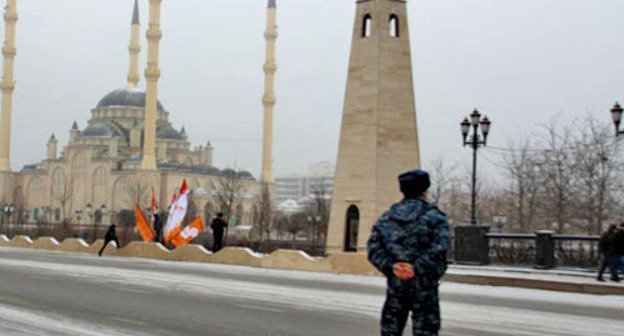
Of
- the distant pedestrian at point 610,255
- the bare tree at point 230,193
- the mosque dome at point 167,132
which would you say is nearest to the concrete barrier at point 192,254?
the distant pedestrian at point 610,255

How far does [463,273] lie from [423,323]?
1587 centimetres

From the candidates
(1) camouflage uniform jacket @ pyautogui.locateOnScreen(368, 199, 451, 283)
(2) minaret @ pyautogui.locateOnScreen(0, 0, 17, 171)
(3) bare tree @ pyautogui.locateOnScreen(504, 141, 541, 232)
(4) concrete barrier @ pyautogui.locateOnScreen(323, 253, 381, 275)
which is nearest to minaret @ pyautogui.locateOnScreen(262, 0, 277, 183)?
(2) minaret @ pyautogui.locateOnScreen(0, 0, 17, 171)

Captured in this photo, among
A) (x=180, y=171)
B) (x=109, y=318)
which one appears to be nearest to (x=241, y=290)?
(x=109, y=318)

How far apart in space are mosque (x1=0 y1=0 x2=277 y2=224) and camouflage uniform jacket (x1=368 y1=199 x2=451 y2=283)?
314 ft

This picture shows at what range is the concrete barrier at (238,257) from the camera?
27.8m

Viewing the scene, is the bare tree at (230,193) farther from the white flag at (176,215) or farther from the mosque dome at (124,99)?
the white flag at (176,215)

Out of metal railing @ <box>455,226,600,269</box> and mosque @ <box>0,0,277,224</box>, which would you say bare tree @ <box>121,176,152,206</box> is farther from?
metal railing @ <box>455,226,600,269</box>

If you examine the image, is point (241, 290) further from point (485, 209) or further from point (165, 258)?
point (485, 209)

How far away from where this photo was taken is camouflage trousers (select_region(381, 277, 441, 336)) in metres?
6.68

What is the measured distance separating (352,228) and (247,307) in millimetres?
16538

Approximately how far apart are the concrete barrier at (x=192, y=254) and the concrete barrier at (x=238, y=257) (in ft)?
1.59

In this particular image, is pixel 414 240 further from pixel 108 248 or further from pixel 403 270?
pixel 108 248

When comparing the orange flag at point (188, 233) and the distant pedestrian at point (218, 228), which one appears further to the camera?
the orange flag at point (188, 233)

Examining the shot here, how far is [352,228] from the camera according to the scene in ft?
100
